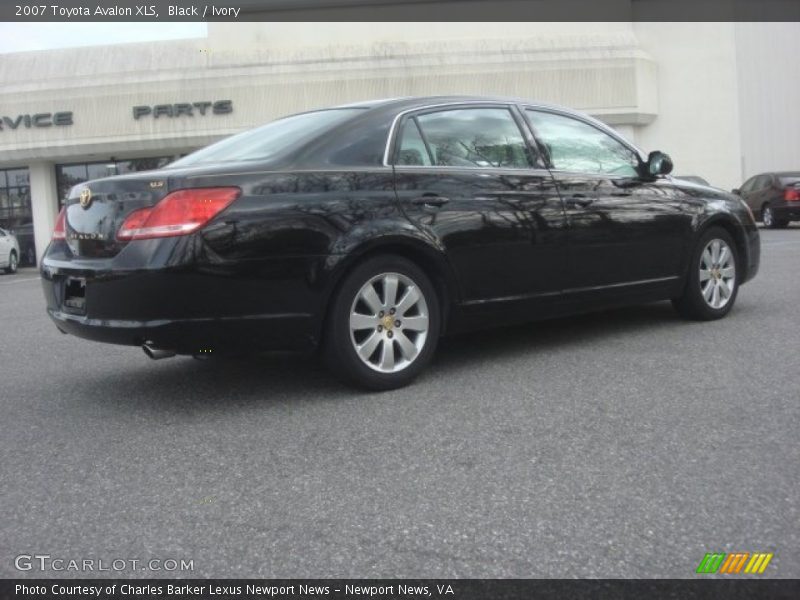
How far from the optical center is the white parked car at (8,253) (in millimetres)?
21172

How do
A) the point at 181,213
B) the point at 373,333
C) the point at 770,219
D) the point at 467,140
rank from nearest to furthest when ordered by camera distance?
the point at 181,213 → the point at 373,333 → the point at 467,140 → the point at 770,219

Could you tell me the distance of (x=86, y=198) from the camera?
4273 millimetres

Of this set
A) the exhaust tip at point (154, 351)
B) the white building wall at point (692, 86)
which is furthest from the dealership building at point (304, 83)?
the exhaust tip at point (154, 351)

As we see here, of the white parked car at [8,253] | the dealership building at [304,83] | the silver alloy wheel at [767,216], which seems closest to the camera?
the white parked car at [8,253]

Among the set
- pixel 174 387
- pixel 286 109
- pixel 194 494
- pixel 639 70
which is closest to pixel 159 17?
pixel 286 109

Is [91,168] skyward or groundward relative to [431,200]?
skyward

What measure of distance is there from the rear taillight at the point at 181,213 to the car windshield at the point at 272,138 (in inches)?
18.6

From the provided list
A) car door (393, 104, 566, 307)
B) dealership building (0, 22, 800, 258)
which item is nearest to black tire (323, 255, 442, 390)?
car door (393, 104, 566, 307)

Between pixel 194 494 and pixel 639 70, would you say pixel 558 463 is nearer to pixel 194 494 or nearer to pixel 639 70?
pixel 194 494

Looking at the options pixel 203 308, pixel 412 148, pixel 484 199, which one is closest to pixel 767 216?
pixel 484 199

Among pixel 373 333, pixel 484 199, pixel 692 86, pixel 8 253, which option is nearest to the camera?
pixel 373 333

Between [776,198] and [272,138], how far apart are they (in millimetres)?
19738

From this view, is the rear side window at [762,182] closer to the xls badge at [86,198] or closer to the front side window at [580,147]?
the front side window at [580,147]

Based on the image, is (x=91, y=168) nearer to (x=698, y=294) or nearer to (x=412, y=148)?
(x=698, y=294)
